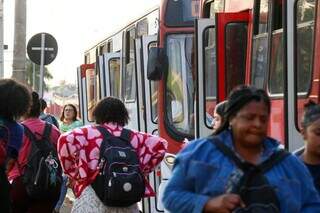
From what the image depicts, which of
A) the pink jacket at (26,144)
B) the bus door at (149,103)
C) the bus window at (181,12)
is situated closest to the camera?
the pink jacket at (26,144)

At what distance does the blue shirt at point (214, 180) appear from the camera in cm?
388

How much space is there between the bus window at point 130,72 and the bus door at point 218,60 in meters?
4.30

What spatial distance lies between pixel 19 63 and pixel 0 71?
0.99 m

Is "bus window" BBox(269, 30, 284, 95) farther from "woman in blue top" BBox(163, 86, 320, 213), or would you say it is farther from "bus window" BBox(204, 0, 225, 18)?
"woman in blue top" BBox(163, 86, 320, 213)

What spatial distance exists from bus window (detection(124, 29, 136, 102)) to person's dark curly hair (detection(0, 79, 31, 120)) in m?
6.21

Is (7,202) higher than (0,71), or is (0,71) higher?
(0,71)

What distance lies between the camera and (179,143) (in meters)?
10.3

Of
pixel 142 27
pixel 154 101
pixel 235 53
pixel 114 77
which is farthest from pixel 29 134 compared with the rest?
pixel 114 77

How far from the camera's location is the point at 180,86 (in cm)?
1006

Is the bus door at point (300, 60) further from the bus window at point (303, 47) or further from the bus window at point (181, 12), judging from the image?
the bus window at point (181, 12)

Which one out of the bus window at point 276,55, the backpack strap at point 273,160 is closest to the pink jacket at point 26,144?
the bus window at point 276,55

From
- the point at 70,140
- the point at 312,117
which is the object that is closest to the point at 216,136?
the point at 312,117

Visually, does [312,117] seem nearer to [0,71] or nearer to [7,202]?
[7,202]

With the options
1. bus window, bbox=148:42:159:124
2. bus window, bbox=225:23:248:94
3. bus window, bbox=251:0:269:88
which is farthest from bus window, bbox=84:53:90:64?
bus window, bbox=251:0:269:88
